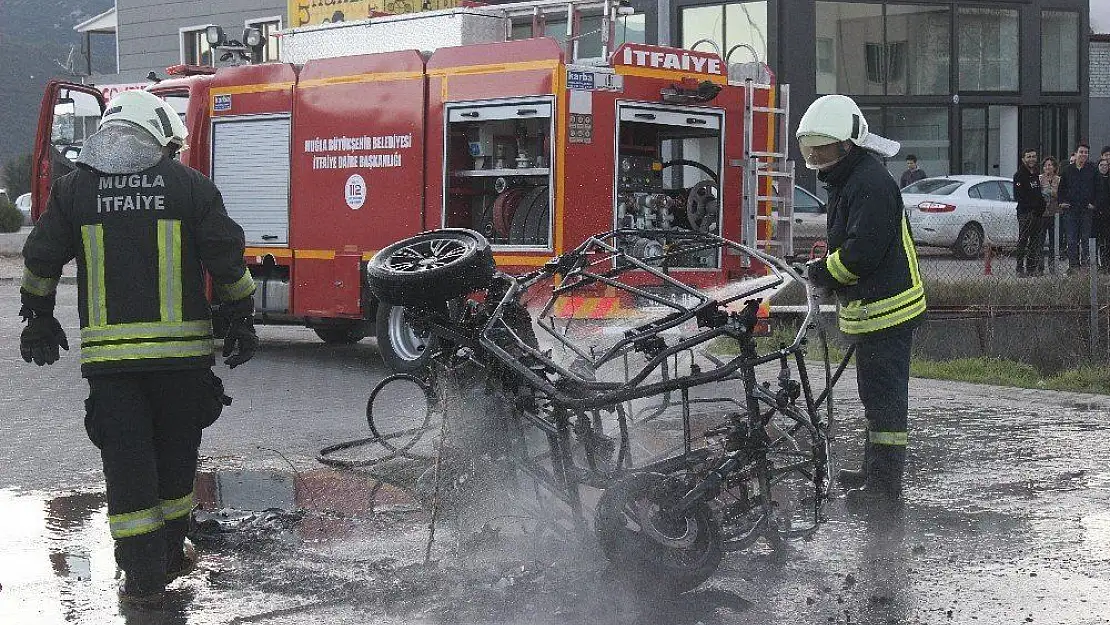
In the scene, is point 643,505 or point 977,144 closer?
point 643,505

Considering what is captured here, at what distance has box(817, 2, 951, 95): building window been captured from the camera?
30.7 metres

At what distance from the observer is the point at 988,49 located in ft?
105

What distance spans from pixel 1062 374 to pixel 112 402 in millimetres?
8441

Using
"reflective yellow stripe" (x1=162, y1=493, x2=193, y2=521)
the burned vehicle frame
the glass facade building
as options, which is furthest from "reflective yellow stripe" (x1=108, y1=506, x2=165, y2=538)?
the glass facade building

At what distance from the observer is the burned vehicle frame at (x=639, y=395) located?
5.26 m

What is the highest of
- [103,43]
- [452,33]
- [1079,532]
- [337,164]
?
[103,43]

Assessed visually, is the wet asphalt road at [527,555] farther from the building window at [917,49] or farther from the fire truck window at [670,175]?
the building window at [917,49]

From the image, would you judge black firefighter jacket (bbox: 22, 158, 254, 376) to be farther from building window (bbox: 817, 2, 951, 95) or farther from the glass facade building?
building window (bbox: 817, 2, 951, 95)

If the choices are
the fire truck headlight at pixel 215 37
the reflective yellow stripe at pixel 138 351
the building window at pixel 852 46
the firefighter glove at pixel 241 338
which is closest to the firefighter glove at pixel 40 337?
the reflective yellow stripe at pixel 138 351

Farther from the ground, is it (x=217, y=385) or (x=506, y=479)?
(x=217, y=385)

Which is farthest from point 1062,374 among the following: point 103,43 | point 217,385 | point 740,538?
point 103,43

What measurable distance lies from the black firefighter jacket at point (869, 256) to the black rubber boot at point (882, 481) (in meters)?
0.55

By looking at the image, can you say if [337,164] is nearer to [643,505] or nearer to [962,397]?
[962,397]

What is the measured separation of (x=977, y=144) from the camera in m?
32.3
